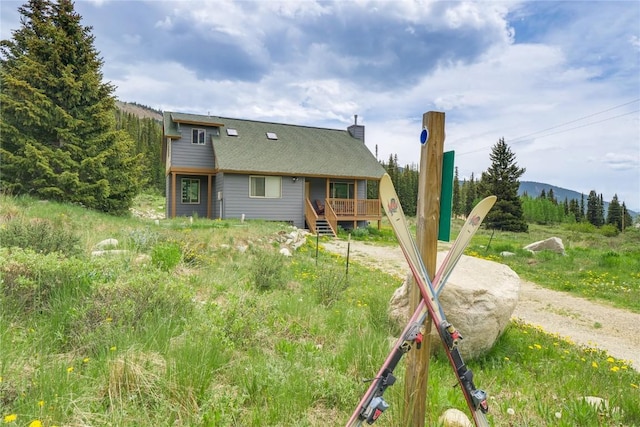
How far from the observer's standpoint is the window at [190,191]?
1839 centimetres

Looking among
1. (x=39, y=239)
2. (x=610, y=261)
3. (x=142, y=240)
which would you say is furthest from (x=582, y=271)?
(x=39, y=239)

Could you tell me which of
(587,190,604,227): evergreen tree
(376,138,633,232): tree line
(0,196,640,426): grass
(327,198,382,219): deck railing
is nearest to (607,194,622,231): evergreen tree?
(376,138,633,232): tree line

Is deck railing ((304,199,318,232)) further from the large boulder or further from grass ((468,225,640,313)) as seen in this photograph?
the large boulder

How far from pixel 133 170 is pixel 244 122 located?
7.45m

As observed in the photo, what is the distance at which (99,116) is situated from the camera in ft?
43.4

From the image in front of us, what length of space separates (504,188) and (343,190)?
14.9 metres

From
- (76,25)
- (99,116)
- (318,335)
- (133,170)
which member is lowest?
(318,335)

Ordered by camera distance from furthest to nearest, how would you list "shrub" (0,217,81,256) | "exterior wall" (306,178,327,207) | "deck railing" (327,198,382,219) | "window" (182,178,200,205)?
"exterior wall" (306,178,327,207), "window" (182,178,200,205), "deck railing" (327,198,382,219), "shrub" (0,217,81,256)

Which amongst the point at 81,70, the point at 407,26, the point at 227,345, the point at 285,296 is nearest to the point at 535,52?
the point at 407,26

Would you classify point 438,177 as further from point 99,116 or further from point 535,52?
point 99,116

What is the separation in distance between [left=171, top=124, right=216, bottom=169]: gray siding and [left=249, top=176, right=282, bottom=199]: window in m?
2.77

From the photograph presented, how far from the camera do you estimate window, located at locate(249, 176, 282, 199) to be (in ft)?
56.1

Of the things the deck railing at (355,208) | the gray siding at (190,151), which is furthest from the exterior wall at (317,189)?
the gray siding at (190,151)

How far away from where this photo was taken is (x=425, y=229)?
2.06 meters
